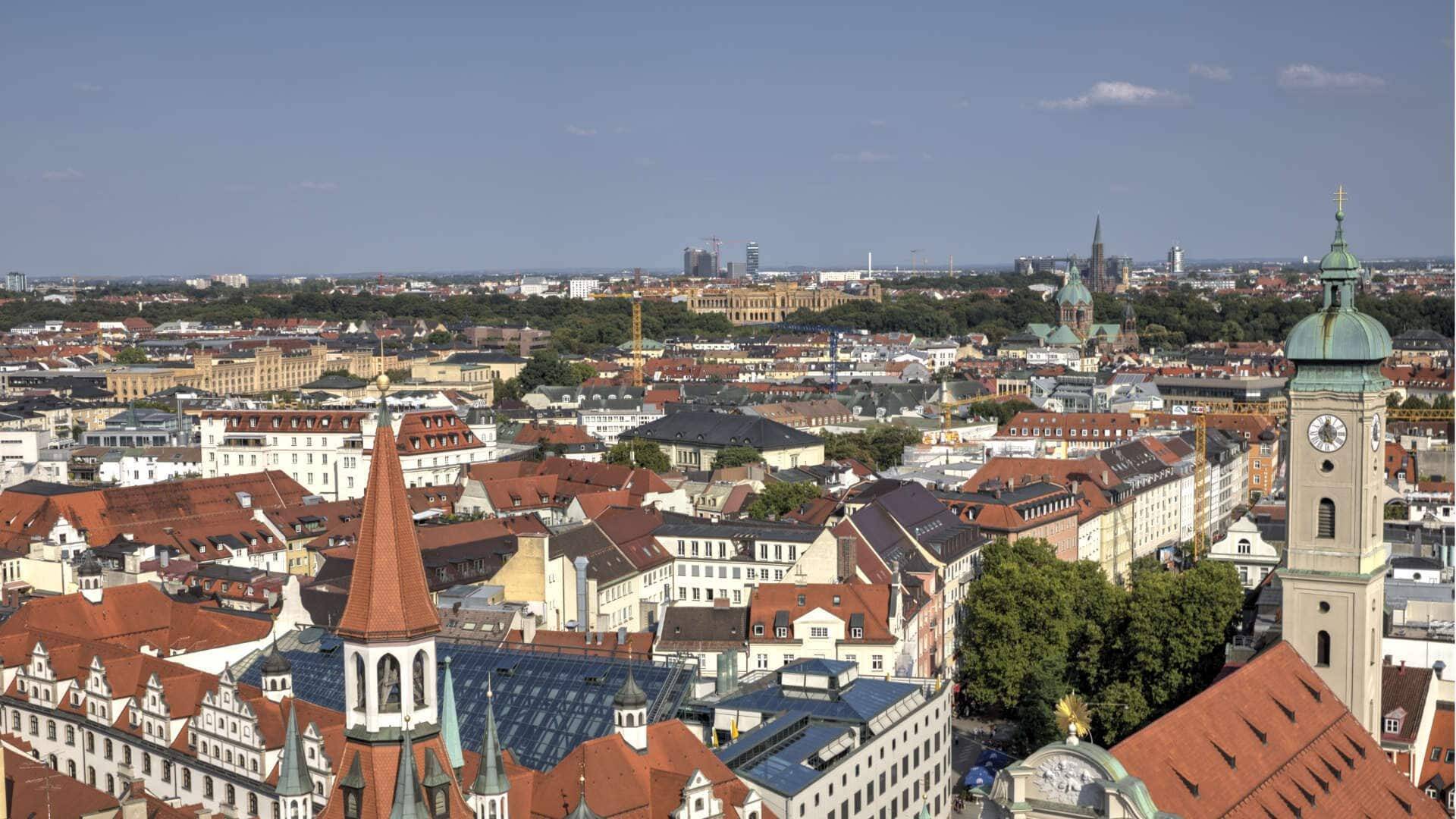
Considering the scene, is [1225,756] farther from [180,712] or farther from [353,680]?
[180,712]

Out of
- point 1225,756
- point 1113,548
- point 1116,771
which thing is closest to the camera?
point 1116,771

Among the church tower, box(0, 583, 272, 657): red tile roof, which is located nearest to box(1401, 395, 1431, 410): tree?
box(0, 583, 272, 657): red tile roof

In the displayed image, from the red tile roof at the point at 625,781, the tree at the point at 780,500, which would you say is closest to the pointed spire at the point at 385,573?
the red tile roof at the point at 625,781

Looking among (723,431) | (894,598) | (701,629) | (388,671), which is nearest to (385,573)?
(388,671)

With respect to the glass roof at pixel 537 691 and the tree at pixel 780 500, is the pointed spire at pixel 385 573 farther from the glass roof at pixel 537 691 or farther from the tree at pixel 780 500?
the tree at pixel 780 500

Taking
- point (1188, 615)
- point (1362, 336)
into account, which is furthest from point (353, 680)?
point (1188, 615)

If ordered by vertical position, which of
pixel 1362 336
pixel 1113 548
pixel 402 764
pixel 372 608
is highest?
pixel 1362 336
